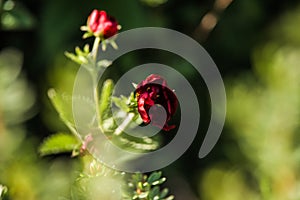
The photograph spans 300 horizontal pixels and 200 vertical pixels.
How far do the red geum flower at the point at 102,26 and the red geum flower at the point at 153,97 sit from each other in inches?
4.0

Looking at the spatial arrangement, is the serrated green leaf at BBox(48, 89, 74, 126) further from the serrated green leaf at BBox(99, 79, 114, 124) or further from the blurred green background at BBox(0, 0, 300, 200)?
the blurred green background at BBox(0, 0, 300, 200)

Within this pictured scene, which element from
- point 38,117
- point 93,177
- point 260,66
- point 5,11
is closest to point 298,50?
point 260,66

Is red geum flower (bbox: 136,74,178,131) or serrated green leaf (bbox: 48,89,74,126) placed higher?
red geum flower (bbox: 136,74,178,131)

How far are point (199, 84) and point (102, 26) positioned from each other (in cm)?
107

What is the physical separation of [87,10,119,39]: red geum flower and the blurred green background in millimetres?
304

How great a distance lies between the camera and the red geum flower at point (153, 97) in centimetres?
67

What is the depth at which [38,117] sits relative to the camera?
167cm

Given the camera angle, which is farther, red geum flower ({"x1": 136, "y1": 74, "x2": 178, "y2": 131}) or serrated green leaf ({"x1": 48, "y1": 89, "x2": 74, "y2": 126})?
serrated green leaf ({"x1": 48, "y1": 89, "x2": 74, "y2": 126})

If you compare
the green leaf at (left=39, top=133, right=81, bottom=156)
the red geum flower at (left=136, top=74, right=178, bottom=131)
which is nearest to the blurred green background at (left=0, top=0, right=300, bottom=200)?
the green leaf at (left=39, top=133, right=81, bottom=156)

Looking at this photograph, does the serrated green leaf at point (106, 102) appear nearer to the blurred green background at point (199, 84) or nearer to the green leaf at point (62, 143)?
the green leaf at point (62, 143)

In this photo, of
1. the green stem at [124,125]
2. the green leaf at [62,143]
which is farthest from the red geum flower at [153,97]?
the green leaf at [62,143]

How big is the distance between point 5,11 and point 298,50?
727 millimetres

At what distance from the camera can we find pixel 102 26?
0.76 meters

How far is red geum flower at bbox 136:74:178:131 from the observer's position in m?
0.67
